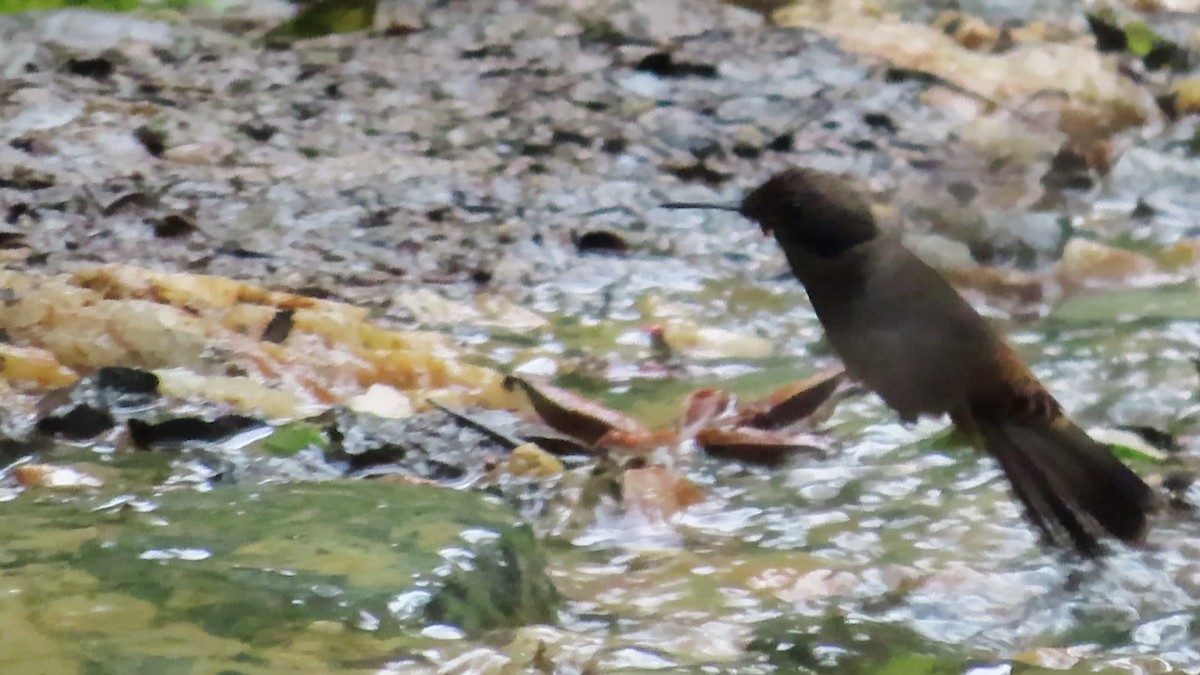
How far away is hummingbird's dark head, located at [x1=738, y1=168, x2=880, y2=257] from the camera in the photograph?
229 cm

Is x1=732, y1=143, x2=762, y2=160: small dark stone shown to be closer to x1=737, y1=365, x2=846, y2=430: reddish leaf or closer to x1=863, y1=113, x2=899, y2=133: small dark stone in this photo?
x1=863, y1=113, x2=899, y2=133: small dark stone

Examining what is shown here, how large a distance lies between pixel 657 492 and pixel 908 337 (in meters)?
0.47

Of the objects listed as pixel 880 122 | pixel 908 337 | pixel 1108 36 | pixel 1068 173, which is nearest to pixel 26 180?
pixel 908 337

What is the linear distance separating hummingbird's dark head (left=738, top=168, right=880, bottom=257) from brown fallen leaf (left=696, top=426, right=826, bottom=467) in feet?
1.11

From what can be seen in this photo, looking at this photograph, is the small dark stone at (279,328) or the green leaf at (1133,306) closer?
the small dark stone at (279,328)

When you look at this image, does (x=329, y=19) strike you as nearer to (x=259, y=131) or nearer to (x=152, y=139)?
(x=259, y=131)

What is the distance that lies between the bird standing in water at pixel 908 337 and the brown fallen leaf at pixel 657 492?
323 mm

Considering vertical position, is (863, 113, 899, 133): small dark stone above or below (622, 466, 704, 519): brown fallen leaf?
below

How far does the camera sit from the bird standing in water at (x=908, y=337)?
7.38ft

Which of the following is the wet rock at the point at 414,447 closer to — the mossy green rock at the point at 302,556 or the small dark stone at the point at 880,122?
the mossy green rock at the point at 302,556

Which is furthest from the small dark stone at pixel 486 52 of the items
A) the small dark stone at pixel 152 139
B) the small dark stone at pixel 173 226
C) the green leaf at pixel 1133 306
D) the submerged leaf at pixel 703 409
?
the submerged leaf at pixel 703 409

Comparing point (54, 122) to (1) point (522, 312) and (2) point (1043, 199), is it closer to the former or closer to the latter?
(1) point (522, 312)

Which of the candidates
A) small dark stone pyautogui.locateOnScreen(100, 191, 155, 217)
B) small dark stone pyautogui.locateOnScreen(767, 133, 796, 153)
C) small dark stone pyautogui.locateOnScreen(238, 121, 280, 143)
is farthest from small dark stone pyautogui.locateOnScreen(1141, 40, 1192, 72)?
small dark stone pyautogui.locateOnScreen(100, 191, 155, 217)

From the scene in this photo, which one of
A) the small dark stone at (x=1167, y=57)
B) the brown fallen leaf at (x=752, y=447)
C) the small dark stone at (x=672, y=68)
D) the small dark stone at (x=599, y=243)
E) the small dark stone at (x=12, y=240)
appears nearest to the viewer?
the brown fallen leaf at (x=752, y=447)
